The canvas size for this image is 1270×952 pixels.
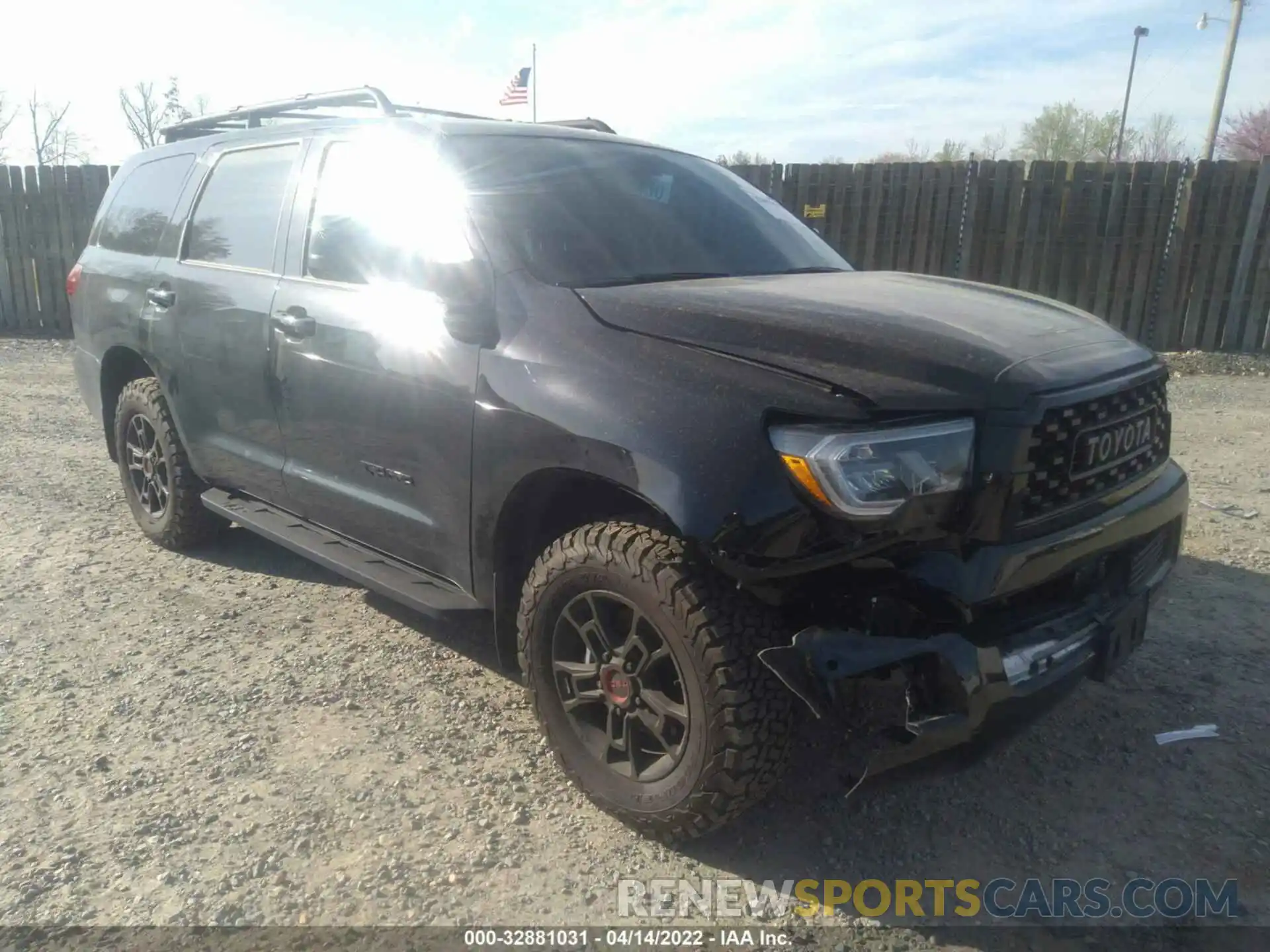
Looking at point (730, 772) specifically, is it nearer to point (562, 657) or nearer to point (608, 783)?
point (608, 783)

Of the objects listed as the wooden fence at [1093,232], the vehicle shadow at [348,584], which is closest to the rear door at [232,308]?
the vehicle shadow at [348,584]

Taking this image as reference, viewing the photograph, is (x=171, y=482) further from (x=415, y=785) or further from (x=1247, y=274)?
(x=1247, y=274)

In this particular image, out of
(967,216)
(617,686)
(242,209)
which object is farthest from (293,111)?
(967,216)

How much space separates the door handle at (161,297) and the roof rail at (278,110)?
0.91 metres

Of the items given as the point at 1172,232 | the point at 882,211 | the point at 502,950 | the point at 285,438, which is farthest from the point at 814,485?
the point at 1172,232

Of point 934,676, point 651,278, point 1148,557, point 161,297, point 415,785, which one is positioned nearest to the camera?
point 934,676

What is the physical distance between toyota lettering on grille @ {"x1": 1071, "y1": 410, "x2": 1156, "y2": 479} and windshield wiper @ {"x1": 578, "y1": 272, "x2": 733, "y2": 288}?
131cm

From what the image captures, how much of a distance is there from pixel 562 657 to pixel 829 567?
3.08 feet

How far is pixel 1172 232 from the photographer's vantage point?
9.66 meters

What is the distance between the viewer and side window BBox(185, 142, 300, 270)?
12.5 ft

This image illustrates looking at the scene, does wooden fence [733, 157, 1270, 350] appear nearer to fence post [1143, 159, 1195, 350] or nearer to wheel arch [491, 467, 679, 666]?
fence post [1143, 159, 1195, 350]

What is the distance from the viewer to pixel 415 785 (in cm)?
283

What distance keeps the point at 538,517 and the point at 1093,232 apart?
8968 millimetres

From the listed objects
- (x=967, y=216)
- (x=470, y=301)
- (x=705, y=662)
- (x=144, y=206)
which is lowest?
(x=705, y=662)
